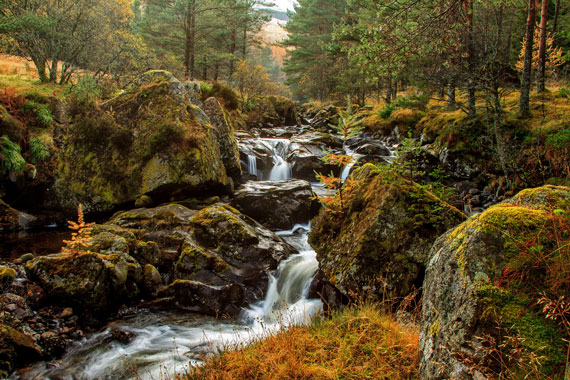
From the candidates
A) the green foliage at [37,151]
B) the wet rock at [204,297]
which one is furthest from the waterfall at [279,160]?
the green foliage at [37,151]

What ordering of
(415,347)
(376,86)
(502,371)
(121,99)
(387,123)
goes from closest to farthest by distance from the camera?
(502,371) → (415,347) → (121,99) → (387,123) → (376,86)

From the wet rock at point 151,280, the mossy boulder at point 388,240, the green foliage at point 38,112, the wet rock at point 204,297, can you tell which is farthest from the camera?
the green foliage at point 38,112

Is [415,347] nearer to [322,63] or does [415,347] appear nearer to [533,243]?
[533,243]

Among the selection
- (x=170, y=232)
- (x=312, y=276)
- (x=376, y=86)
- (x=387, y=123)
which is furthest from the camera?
(x=376, y=86)

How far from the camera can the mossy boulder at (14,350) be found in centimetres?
403

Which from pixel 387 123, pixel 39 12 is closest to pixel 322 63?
pixel 387 123

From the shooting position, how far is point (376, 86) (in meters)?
29.3

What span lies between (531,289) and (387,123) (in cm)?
1847

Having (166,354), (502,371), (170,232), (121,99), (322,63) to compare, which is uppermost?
(322,63)

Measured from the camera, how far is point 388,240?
16.0 feet

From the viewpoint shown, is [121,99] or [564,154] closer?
[564,154]

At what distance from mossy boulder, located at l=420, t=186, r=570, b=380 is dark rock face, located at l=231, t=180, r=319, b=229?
7.06 metres

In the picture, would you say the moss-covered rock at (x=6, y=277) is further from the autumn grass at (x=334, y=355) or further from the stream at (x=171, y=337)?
the autumn grass at (x=334, y=355)

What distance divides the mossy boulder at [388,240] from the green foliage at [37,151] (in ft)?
37.5
